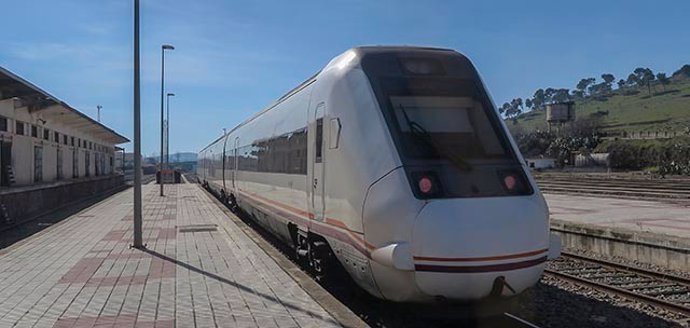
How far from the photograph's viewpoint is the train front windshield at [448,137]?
596 centimetres

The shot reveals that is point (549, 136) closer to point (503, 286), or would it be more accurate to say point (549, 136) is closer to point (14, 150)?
point (14, 150)

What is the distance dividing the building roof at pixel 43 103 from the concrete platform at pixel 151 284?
21.7 ft

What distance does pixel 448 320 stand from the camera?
6793mm

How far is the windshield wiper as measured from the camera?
6.16m

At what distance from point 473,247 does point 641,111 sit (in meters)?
146

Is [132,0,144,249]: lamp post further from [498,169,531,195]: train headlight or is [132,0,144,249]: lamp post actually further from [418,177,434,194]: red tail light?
[498,169,531,195]: train headlight

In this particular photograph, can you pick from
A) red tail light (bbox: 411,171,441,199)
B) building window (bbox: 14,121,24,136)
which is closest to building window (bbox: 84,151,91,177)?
building window (bbox: 14,121,24,136)

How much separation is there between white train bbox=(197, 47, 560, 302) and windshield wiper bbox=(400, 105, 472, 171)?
1 centimetres

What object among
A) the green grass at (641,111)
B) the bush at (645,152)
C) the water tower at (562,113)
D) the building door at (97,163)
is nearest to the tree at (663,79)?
the green grass at (641,111)

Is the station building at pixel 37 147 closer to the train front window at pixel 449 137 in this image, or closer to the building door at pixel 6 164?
the building door at pixel 6 164

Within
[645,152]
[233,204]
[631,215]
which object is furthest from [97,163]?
[645,152]

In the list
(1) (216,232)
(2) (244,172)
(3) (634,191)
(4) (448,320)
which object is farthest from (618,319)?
(3) (634,191)

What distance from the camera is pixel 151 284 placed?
834cm

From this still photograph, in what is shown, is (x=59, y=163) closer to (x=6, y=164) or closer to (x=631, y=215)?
(x=6, y=164)
